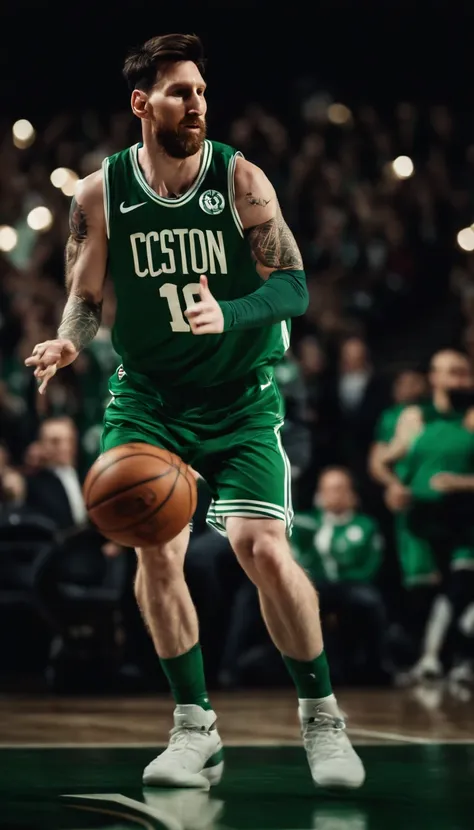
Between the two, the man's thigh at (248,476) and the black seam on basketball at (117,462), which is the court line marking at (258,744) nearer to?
the man's thigh at (248,476)

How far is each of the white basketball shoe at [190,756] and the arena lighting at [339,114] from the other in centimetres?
1131

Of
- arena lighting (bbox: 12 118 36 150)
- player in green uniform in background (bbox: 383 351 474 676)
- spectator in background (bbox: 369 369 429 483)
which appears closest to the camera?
player in green uniform in background (bbox: 383 351 474 676)

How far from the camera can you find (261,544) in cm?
397

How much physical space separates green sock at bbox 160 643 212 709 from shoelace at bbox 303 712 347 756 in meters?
0.39

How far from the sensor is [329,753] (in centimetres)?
400

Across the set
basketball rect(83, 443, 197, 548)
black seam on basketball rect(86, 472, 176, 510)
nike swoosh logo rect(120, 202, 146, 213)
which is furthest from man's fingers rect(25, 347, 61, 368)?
nike swoosh logo rect(120, 202, 146, 213)

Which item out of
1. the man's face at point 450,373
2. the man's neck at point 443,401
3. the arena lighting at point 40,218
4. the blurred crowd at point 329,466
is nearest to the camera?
the blurred crowd at point 329,466

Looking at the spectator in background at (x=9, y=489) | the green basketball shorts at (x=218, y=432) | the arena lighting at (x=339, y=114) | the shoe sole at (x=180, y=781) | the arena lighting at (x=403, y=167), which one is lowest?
the shoe sole at (x=180, y=781)

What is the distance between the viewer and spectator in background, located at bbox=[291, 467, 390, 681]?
25.8 ft

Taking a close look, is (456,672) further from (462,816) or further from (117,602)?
(462,816)

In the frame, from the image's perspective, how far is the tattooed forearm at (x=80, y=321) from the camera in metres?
4.18

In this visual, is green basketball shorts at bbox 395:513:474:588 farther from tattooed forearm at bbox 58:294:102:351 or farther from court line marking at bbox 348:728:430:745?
tattooed forearm at bbox 58:294:102:351

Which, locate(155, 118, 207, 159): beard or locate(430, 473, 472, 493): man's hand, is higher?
locate(430, 473, 472, 493): man's hand

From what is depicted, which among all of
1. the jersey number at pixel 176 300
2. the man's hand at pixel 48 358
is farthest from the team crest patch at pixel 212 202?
the man's hand at pixel 48 358
